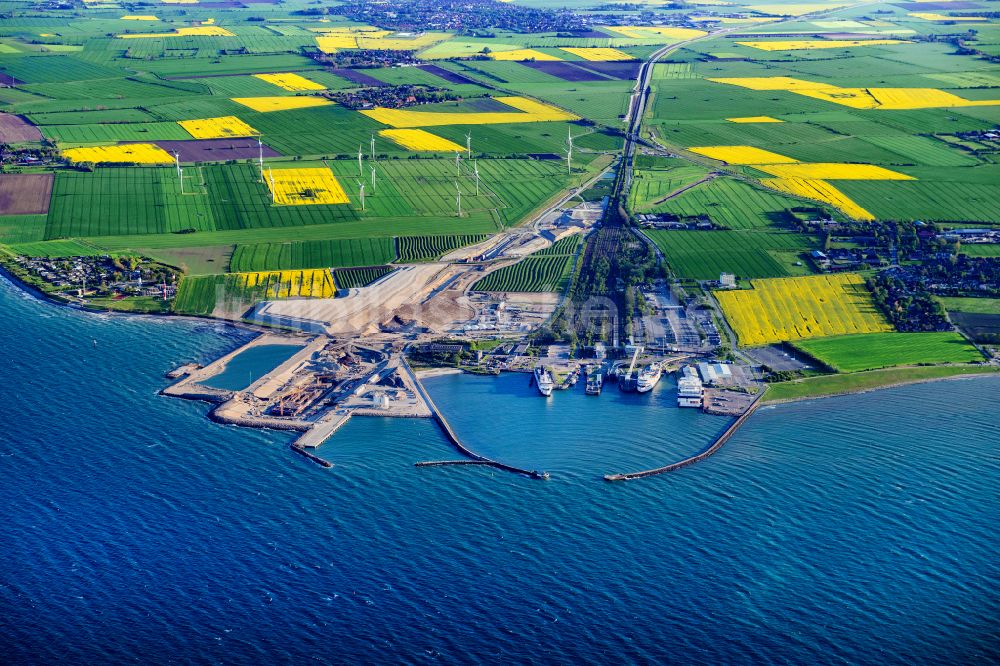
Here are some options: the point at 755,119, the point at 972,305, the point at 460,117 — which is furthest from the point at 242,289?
the point at 755,119

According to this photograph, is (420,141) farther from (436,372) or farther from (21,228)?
(436,372)

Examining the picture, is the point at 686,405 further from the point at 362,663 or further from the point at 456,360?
the point at 362,663

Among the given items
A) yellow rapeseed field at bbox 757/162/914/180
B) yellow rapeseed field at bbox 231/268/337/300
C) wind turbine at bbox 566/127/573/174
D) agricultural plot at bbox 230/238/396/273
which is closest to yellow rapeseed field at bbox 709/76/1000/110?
yellow rapeseed field at bbox 757/162/914/180

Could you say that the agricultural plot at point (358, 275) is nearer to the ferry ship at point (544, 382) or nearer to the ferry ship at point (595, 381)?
the ferry ship at point (544, 382)

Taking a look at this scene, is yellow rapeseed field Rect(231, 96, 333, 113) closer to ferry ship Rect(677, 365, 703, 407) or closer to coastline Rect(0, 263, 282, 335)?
coastline Rect(0, 263, 282, 335)

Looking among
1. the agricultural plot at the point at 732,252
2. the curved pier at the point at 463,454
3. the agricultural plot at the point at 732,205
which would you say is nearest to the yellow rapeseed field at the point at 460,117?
the agricultural plot at the point at 732,205

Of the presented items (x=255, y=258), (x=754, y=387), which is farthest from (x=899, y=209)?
(x=255, y=258)
